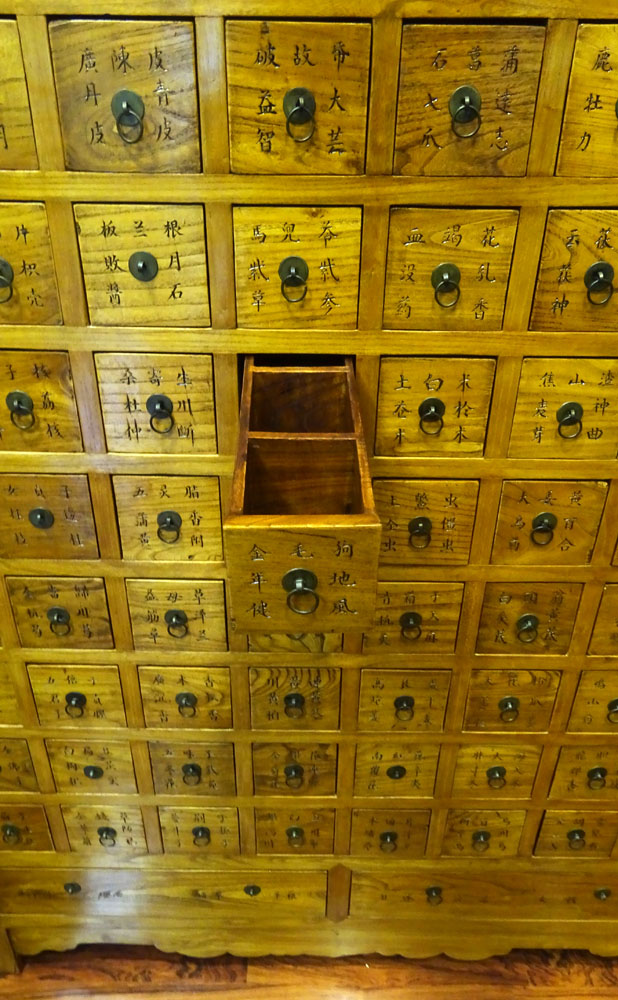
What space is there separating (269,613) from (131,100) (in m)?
0.57

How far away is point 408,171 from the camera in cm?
85

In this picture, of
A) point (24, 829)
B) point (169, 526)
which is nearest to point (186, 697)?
point (169, 526)

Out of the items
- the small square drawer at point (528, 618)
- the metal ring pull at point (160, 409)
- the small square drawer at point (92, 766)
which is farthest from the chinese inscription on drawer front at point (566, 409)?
the small square drawer at point (92, 766)

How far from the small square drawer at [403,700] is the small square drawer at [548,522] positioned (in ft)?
0.83

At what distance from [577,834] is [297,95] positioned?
1.32m

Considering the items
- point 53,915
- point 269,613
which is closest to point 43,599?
point 269,613

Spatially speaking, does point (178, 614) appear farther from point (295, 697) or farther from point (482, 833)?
point (482, 833)

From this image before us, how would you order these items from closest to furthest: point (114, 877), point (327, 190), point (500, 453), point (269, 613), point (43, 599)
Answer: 1. point (269, 613)
2. point (327, 190)
3. point (500, 453)
4. point (43, 599)
5. point (114, 877)

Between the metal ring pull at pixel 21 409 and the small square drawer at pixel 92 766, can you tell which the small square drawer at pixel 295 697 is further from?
the metal ring pull at pixel 21 409

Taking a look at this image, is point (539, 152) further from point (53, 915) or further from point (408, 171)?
point (53, 915)

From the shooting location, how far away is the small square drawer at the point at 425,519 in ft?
3.43

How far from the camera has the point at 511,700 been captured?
1237 millimetres

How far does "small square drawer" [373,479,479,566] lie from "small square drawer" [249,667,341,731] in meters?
0.25

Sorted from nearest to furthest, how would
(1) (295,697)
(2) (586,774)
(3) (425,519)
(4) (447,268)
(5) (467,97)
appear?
1. (5) (467,97)
2. (4) (447,268)
3. (3) (425,519)
4. (1) (295,697)
5. (2) (586,774)
